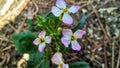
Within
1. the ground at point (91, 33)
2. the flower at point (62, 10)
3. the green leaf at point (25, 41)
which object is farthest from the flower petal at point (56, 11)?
the ground at point (91, 33)

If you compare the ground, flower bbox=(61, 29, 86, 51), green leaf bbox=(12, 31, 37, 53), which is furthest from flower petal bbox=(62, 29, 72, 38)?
the ground

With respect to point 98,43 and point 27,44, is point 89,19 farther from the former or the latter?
point 27,44

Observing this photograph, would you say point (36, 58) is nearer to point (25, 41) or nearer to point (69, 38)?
point (25, 41)

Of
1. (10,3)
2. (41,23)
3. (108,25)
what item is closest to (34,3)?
(10,3)

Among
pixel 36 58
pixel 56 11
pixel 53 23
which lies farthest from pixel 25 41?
pixel 56 11

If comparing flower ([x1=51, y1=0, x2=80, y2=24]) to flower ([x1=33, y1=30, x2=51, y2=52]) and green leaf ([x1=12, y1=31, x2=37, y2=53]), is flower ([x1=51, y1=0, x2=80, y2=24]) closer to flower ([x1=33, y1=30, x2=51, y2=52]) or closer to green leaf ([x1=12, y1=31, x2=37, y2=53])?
flower ([x1=33, y1=30, x2=51, y2=52])

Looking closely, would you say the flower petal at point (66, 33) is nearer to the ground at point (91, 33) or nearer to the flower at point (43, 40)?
the flower at point (43, 40)
